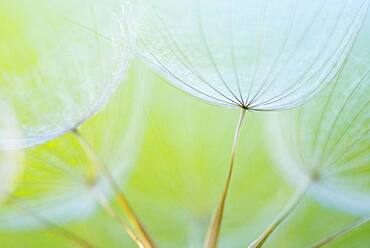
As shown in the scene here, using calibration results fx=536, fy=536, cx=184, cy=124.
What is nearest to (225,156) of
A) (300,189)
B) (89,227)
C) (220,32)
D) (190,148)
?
(190,148)

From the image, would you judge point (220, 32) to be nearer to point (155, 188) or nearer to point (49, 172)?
point (49, 172)

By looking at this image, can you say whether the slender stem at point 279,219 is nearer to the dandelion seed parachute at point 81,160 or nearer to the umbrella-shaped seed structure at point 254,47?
the umbrella-shaped seed structure at point 254,47

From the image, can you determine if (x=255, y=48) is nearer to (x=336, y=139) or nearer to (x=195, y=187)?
(x=336, y=139)

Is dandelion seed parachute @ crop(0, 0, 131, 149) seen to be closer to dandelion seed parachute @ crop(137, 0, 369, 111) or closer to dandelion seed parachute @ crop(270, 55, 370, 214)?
dandelion seed parachute @ crop(137, 0, 369, 111)

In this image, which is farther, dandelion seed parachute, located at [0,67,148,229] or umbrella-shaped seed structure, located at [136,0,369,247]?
dandelion seed parachute, located at [0,67,148,229]

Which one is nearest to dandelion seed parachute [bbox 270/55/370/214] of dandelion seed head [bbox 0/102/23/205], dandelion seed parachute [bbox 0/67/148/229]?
dandelion seed parachute [bbox 0/67/148/229]

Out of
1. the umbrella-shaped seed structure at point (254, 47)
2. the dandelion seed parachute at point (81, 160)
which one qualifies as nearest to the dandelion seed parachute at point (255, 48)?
the umbrella-shaped seed structure at point (254, 47)
